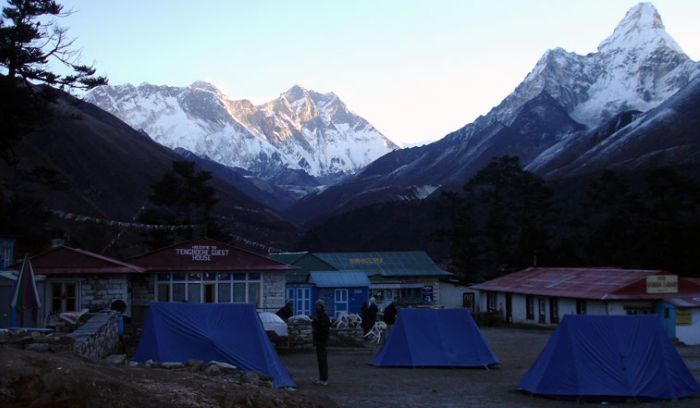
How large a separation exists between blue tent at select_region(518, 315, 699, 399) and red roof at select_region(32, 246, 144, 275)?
1867cm

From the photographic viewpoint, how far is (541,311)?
4466 centimetres

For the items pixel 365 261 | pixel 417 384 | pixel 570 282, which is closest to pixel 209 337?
pixel 417 384

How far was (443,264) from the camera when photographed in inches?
3462

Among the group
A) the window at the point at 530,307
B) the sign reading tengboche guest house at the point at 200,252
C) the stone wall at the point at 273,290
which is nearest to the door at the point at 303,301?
the stone wall at the point at 273,290

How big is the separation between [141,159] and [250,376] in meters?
148

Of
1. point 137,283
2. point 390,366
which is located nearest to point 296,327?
point 390,366

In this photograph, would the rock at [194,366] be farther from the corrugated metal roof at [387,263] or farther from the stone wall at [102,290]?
the corrugated metal roof at [387,263]

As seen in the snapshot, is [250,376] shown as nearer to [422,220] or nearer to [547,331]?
[547,331]

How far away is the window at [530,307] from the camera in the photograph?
150 ft

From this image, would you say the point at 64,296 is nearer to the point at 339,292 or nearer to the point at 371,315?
the point at 371,315

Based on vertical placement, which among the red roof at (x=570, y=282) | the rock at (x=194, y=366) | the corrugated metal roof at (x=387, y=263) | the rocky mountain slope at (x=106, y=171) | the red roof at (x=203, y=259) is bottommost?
the rock at (x=194, y=366)

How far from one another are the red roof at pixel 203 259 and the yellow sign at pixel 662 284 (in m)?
15.5

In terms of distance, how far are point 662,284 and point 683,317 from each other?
208cm

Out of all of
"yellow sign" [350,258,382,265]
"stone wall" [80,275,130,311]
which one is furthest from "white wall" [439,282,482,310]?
"stone wall" [80,275,130,311]
